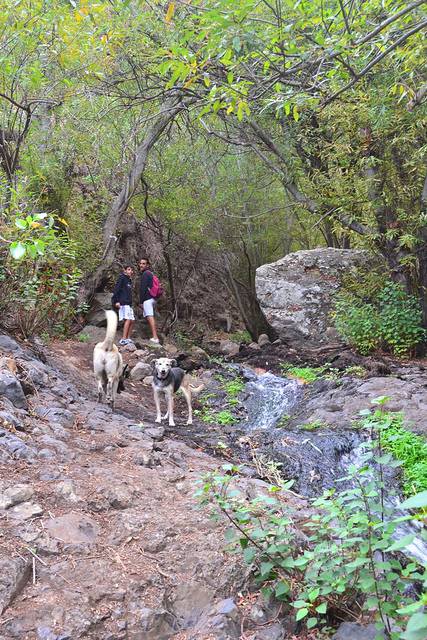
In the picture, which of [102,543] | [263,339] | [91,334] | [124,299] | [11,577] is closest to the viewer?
[11,577]

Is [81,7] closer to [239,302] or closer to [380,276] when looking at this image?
[380,276]

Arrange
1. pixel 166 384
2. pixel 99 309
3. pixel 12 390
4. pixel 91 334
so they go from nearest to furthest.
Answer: pixel 12 390
pixel 166 384
pixel 91 334
pixel 99 309

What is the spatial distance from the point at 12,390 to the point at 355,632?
3.73 meters

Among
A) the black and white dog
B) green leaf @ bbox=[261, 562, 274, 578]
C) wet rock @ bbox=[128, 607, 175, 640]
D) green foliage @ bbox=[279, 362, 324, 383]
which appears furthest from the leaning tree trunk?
green leaf @ bbox=[261, 562, 274, 578]

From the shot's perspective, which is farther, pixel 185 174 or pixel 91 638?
pixel 185 174

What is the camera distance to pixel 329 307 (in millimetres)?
12328

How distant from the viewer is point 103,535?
3.28 metres

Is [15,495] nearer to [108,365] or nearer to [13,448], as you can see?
[13,448]

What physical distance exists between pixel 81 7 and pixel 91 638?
5.52m

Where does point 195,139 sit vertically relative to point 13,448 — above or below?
above

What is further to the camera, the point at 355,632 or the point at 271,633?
the point at 271,633

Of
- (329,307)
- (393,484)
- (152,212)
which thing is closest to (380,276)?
(329,307)

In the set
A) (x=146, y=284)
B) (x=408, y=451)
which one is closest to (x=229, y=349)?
(x=146, y=284)

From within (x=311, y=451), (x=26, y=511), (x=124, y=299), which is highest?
(x=124, y=299)
